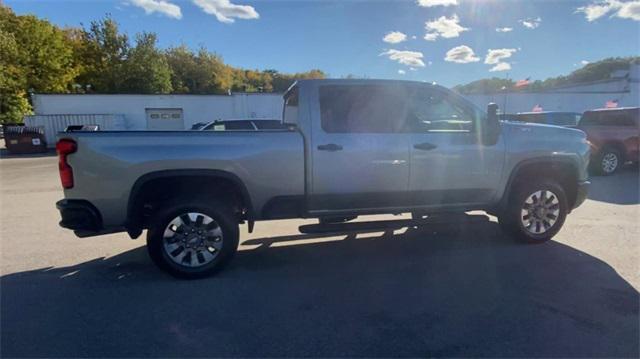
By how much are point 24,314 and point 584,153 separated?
258 inches

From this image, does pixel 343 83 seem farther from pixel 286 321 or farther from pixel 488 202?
pixel 286 321

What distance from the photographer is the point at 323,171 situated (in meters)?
3.95

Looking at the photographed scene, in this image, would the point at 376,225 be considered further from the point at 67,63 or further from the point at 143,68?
the point at 67,63

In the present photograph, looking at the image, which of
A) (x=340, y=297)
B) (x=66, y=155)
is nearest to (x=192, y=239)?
(x=66, y=155)

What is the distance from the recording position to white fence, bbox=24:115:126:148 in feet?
75.4

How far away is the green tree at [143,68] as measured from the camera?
34.3 m

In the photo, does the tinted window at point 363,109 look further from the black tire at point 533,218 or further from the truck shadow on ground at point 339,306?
the black tire at point 533,218

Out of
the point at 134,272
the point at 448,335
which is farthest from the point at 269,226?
the point at 448,335

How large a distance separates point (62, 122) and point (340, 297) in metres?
27.0

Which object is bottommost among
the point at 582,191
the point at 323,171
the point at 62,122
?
the point at 582,191

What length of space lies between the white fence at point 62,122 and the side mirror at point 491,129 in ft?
82.0

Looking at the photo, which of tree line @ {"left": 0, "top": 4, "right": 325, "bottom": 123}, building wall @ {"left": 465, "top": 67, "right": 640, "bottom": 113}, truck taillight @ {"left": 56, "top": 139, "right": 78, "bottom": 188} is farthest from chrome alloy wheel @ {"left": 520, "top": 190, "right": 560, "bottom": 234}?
tree line @ {"left": 0, "top": 4, "right": 325, "bottom": 123}

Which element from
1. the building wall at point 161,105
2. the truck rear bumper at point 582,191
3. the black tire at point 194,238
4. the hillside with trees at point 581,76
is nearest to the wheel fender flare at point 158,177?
the black tire at point 194,238

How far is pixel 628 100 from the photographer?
101 ft
